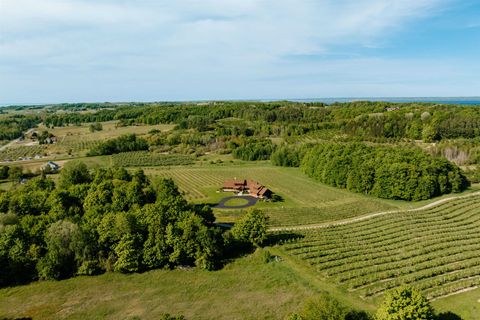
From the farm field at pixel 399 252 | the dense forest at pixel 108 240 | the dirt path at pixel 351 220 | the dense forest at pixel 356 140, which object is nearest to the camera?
the farm field at pixel 399 252

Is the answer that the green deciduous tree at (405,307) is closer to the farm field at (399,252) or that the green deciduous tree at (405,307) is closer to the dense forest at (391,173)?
the farm field at (399,252)

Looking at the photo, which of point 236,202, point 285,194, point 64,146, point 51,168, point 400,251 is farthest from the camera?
point 64,146

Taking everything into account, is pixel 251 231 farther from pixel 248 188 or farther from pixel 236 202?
pixel 248 188

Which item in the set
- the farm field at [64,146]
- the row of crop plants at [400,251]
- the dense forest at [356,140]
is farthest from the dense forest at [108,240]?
the farm field at [64,146]

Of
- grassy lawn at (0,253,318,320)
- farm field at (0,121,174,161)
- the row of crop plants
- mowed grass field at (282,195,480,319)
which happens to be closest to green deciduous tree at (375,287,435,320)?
mowed grass field at (282,195,480,319)

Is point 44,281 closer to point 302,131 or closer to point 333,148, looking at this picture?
point 333,148

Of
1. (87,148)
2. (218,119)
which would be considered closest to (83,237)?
(87,148)

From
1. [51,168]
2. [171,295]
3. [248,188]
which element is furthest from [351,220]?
[51,168]
